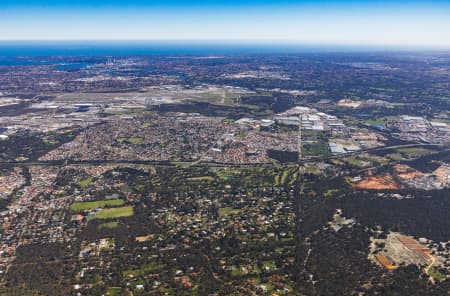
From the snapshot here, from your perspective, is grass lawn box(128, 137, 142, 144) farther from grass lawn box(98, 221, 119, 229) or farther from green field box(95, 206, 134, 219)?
grass lawn box(98, 221, 119, 229)

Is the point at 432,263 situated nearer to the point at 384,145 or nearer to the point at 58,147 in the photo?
the point at 384,145

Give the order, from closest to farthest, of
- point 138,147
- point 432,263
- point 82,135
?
point 432,263, point 138,147, point 82,135

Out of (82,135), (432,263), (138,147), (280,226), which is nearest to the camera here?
(432,263)

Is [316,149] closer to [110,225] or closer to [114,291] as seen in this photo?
[110,225]

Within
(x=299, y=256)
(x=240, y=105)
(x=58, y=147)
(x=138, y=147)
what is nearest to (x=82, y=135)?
(x=58, y=147)

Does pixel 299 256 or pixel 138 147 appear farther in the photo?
pixel 138 147

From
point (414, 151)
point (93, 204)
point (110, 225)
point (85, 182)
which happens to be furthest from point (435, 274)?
point (85, 182)
